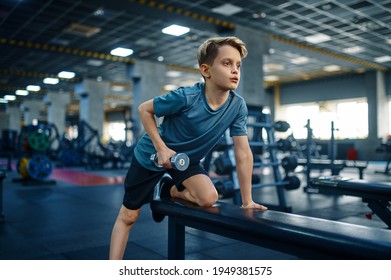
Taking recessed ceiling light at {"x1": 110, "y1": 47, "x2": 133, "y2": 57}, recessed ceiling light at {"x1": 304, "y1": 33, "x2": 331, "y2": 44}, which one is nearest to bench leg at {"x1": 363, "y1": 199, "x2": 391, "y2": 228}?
recessed ceiling light at {"x1": 304, "y1": 33, "x2": 331, "y2": 44}

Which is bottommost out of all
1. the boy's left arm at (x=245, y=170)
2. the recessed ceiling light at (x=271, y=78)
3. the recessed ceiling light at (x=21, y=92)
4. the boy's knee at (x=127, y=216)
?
the boy's knee at (x=127, y=216)

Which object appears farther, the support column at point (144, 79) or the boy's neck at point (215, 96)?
the support column at point (144, 79)

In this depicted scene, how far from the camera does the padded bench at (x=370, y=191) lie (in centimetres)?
206

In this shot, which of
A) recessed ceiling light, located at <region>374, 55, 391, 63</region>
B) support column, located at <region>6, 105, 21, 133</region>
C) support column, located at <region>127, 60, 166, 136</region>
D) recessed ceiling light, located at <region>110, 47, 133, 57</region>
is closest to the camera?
recessed ceiling light, located at <region>110, 47, 133, 57</region>

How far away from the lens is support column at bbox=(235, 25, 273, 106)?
8.02 meters

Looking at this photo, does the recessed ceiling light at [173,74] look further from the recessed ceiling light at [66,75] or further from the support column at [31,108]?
the support column at [31,108]

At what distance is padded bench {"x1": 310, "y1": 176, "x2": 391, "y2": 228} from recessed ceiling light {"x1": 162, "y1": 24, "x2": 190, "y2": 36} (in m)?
6.80

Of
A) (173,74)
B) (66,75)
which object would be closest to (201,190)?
(173,74)

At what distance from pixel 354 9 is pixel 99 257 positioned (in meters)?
7.35

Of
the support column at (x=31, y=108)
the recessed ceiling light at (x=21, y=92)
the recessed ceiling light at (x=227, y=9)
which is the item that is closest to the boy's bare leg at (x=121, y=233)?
the recessed ceiling light at (x=227, y=9)

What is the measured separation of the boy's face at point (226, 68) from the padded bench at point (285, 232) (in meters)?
0.48

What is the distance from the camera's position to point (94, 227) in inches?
108

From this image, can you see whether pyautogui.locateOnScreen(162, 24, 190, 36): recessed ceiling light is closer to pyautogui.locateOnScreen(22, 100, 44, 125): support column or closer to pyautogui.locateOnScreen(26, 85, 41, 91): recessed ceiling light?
pyautogui.locateOnScreen(26, 85, 41, 91): recessed ceiling light
